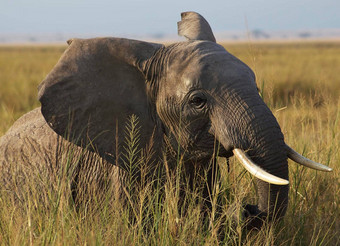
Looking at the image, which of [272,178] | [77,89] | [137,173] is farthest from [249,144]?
[77,89]

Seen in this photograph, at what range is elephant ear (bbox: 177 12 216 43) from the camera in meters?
3.18

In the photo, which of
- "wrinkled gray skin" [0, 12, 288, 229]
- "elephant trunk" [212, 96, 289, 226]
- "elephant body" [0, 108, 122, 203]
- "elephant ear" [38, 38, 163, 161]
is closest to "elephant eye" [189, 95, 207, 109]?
"wrinkled gray skin" [0, 12, 288, 229]

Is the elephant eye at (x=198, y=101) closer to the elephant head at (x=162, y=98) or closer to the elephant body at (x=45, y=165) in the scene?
the elephant head at (x=162, y=98)

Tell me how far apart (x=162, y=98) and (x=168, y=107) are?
66 mm

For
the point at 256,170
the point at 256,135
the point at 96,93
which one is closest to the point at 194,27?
the point at 96,93

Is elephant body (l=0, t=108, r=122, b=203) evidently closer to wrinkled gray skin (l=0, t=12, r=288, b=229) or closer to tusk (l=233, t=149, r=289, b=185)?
wrinkled gray skin (l=0, t=12, r=288, b=229)

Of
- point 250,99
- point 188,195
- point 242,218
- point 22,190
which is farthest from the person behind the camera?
point 22,190

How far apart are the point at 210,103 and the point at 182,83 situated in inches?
7.6

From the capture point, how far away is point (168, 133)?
2.85 meters

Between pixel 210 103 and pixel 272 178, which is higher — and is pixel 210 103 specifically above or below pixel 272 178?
above

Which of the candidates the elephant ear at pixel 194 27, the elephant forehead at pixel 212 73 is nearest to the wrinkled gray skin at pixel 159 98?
the elephant forehead at pixel 212 73

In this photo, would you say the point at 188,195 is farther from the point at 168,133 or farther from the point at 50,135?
the point at 50,135

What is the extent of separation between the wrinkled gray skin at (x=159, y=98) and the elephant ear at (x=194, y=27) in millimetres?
286

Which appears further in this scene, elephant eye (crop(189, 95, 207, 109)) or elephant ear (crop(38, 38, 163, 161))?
elephant ear (crop(38, 38, 163, 161))
